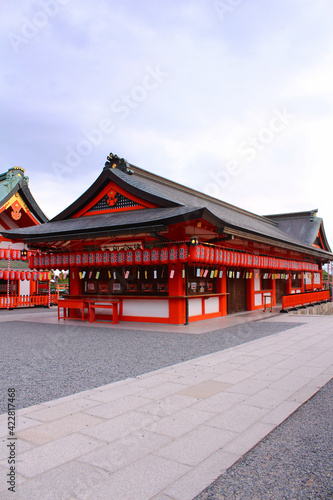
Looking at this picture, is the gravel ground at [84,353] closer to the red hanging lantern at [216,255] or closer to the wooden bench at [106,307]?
the wooden bench at [106,307]

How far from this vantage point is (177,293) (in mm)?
13508

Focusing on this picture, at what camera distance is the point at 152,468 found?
327 centimetres

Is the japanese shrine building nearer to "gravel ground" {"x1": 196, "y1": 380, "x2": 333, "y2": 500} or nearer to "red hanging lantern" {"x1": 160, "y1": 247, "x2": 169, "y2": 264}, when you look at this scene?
"red hanging lantern" {"x1": 160, "y1": 247, "x2": 169, "y2": 264}

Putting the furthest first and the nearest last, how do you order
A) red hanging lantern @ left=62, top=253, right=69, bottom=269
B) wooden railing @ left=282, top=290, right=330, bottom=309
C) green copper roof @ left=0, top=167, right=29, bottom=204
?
1. green copper roof @ left=0, top=167, right=29, bottom=204
2. wooden railing @ left=282, top=290, right=330, bottom=309
3. red hanging lantern @ left=62, top=253, right=69, bottom=269

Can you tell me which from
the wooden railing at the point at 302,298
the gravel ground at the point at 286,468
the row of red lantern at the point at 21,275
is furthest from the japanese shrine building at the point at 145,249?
the gravel ground at the point at 286,468

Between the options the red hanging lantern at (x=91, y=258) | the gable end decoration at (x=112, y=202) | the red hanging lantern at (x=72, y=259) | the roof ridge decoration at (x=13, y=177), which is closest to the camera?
the red hanging lantern at (x=91, y=258)

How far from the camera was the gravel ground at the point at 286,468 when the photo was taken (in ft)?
9.73

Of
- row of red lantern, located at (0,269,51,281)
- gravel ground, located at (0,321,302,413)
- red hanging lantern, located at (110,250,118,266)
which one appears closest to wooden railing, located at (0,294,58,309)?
row of red lantern, located at (0,269,51,281)

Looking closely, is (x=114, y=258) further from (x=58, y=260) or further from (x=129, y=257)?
(x=58, y=260)

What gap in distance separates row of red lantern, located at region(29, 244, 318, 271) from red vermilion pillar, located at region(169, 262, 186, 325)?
33.3 inches

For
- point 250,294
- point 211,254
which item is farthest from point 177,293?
point 250,294

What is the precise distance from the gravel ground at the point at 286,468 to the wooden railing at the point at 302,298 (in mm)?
14391

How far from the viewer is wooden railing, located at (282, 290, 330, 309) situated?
18.3 m

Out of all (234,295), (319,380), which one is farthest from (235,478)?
(234,295)
